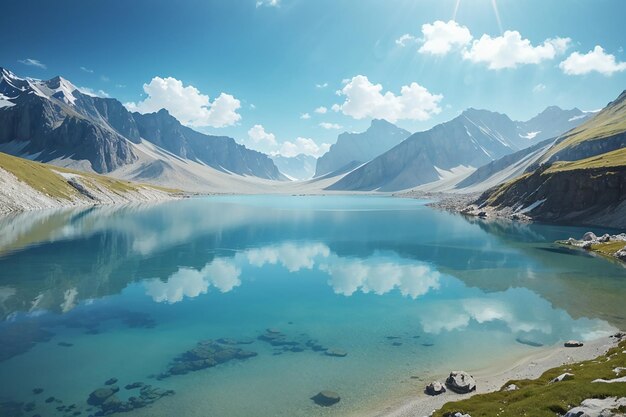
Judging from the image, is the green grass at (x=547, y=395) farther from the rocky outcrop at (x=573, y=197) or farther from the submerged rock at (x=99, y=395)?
the rocky outcrop at (x=573, y=197)

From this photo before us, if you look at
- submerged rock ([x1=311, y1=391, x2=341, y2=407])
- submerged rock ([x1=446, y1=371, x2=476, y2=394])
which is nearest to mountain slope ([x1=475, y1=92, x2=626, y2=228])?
submerged rock ([x1=446, y1=371, x2=476, y2=394])

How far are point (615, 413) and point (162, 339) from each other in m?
32.2

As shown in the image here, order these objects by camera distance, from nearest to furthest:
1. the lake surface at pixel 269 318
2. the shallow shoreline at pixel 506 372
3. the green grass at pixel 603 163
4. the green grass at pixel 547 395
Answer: the green grass at pixel 547 395
the shallow shoreline at pixel 506 372
the lake surface at pixel 269 318
the green grass at pixel 603 163

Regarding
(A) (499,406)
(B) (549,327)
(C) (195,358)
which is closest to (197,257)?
(C) (195,358)

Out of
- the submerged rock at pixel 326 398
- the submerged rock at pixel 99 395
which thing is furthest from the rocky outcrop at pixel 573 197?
the submerged rock at pixel 99 395

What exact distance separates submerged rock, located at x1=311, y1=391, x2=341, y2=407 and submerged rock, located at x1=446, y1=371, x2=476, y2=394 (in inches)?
294

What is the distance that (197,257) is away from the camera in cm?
7706

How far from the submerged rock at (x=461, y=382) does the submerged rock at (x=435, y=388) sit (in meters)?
0.70

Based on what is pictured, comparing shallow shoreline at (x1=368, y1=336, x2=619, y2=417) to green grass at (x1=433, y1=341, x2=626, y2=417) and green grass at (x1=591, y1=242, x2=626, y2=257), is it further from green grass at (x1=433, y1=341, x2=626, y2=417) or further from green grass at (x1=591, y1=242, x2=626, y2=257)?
green grass at (x1=591, y1=242, x2=626, y2=257)

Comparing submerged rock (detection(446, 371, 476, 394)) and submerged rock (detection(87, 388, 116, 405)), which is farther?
submerged rock (detection(446, 371, 476, 394))

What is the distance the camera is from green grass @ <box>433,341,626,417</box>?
18.8m

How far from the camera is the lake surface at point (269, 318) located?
27000 mm

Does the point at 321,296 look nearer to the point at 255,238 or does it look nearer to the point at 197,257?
the point at 197,257

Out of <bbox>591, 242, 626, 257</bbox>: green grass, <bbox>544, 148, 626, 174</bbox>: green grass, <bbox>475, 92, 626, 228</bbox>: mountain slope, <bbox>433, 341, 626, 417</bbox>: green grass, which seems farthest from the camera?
<bbox>544, 148, 626, 174</bbox>: green grass
